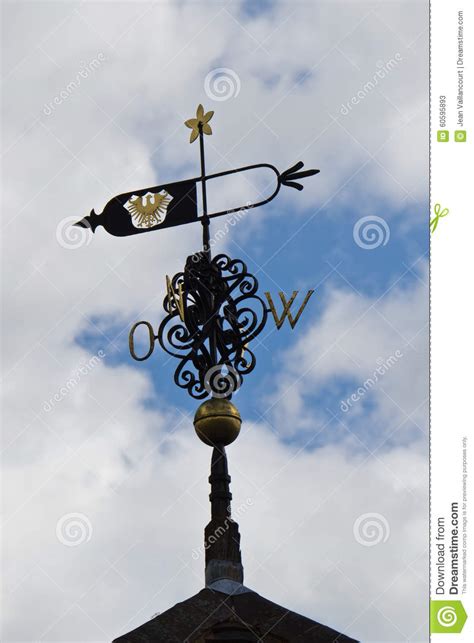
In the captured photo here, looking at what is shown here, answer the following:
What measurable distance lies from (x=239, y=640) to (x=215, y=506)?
181 cm

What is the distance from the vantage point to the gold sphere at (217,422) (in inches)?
460

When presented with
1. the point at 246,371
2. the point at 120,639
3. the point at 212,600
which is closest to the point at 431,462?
the point at 246,371

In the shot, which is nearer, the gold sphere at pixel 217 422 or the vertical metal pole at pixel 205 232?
the gold sphere at pixel 217 422

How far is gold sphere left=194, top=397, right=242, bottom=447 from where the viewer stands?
38.3 feet

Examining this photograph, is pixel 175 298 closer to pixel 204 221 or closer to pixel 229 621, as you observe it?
pixel 204 221

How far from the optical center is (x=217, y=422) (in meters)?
11.7

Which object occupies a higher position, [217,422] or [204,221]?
[204,221]

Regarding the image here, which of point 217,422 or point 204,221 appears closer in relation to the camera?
point 217,422
